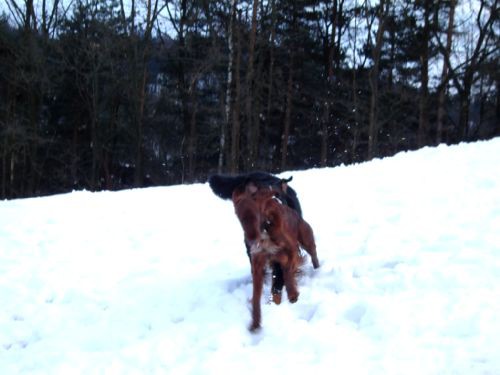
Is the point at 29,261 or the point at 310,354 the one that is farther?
the point at 29,261

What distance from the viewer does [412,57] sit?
1096 inches

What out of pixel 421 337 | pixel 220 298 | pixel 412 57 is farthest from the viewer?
pixel 412 57

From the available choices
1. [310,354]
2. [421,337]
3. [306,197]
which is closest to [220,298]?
[310,354]

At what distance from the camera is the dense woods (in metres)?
23.7

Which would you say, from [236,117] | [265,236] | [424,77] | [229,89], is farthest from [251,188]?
[424,77]

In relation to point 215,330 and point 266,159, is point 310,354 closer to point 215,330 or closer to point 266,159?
point 215,330

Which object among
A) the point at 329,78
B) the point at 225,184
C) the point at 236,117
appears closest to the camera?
the point at 225,184

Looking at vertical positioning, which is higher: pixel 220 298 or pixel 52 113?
pixel 52 113

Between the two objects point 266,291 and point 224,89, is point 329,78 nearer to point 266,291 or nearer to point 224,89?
point 224,89

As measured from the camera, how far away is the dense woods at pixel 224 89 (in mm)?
23734

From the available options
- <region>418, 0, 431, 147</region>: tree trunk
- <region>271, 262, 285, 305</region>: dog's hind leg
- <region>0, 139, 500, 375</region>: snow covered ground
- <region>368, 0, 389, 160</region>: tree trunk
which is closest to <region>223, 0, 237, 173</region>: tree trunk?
<region>368, 0, 389, 160</region>: tree trunk

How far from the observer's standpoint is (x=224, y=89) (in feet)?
83.1

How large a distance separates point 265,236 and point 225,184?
2.52 ft

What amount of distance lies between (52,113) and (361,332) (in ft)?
90.1
